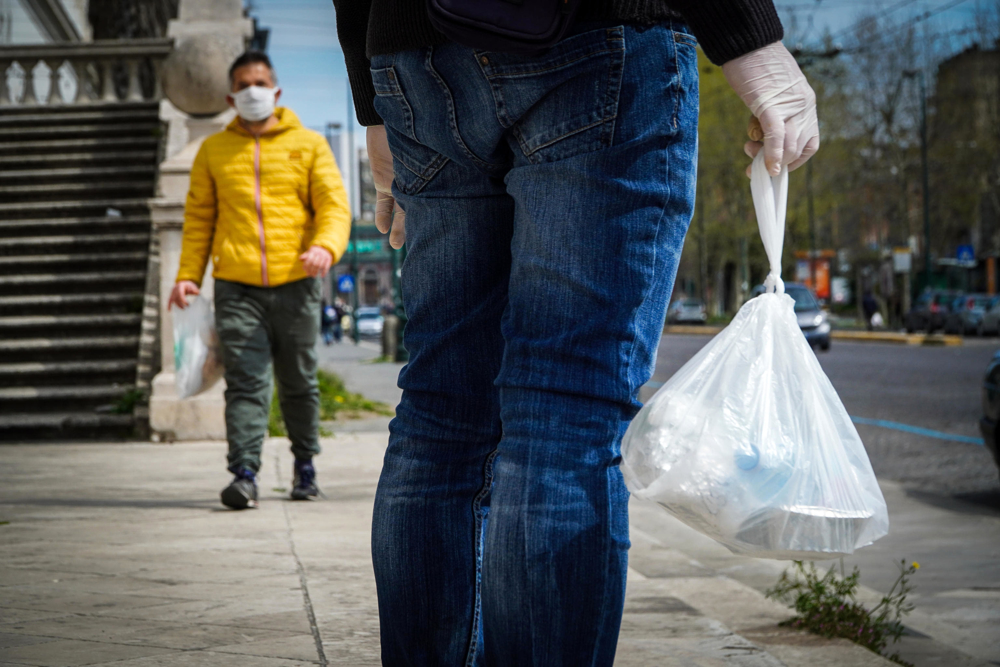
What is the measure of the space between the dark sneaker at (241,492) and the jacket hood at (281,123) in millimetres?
1688

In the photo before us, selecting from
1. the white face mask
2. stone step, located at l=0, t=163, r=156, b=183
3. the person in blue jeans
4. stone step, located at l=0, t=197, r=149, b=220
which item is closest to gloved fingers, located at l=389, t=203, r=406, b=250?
the person in blue jeans

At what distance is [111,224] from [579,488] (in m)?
10.1

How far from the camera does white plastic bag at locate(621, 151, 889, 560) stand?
1.55 meters

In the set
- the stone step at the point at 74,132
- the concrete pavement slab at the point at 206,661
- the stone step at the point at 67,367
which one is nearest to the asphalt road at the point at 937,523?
the concrete pavement slab at the point at 206,661

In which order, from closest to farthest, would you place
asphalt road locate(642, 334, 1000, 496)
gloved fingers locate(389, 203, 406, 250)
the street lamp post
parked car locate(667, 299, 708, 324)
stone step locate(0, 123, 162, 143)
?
gloved fingers locate(389, 203, 406, 250)
asphalt road locate(642, 334, 1000, 496)
stone step locate(0, 123, 162, 143)
the street lamp post
parked car locate(667, 299, 708, 324)

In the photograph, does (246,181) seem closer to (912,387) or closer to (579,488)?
(579,488)

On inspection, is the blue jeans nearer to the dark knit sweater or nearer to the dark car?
the dark knit sweater

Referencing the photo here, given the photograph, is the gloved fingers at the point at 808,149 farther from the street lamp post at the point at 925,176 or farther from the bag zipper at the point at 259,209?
the street lamp post at the point at 925,176

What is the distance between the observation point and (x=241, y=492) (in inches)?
181

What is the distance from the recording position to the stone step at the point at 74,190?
36.9ft

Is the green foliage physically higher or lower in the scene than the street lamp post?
lower

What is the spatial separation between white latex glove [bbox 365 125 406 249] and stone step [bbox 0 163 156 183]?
9.98 meters

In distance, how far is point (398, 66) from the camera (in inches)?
63.4

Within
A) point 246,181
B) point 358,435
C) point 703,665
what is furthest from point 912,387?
point 703,665
